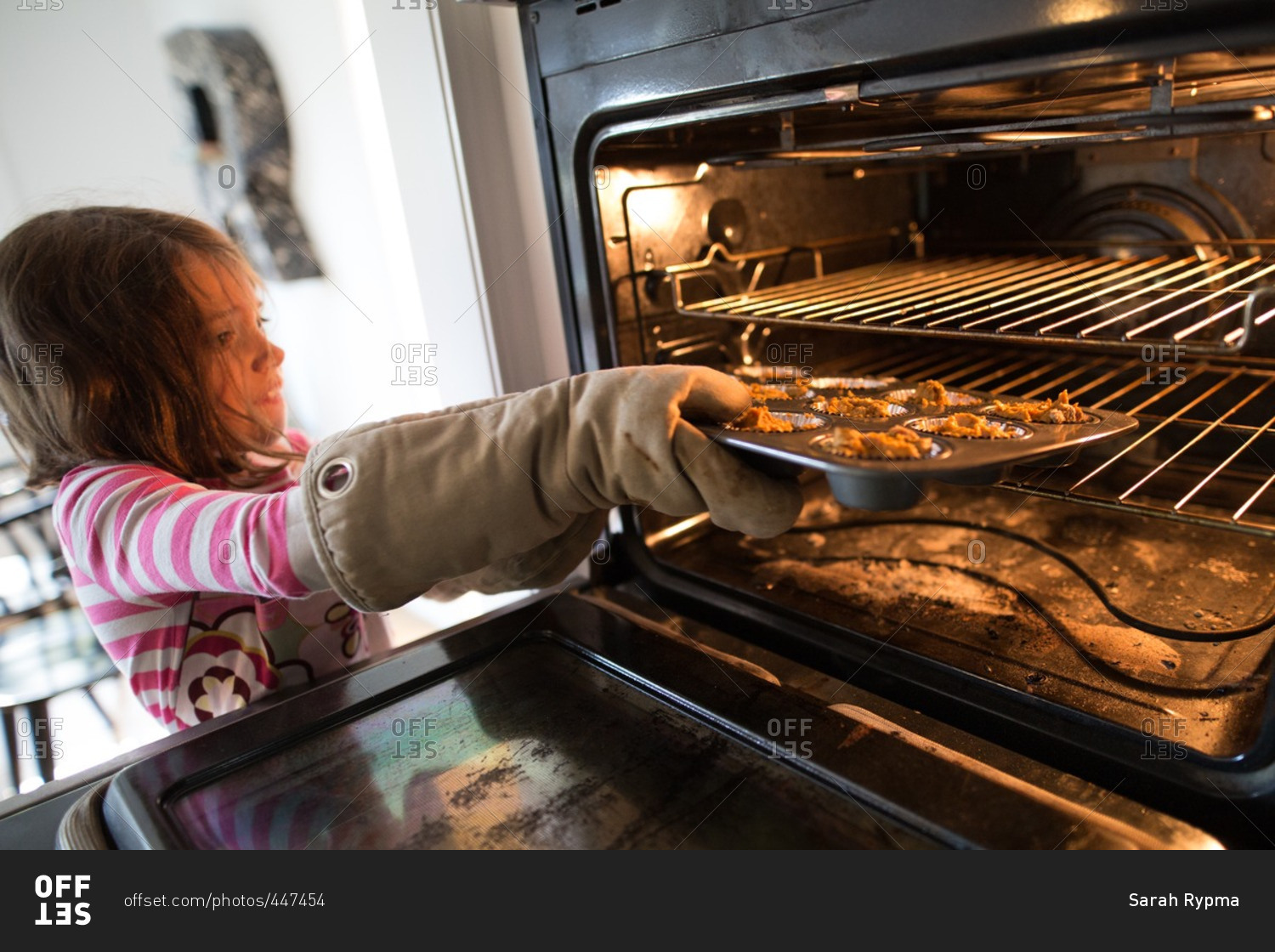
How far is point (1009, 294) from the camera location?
1.12 metres

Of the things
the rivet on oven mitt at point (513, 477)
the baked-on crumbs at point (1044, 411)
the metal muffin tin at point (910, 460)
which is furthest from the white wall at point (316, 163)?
the baked-on crumbs at point (1044, 411)

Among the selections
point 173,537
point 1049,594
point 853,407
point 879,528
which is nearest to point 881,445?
point 853,407

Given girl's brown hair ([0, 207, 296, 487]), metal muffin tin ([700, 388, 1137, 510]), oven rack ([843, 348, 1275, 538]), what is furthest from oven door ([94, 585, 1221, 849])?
oven rack ([843, 348, 1275, 538])

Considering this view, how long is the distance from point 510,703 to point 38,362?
66 cm

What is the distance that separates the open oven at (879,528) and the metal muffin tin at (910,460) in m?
0.03

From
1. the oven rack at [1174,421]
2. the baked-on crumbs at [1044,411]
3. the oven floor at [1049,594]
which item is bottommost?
the oven floor at [1049,594]

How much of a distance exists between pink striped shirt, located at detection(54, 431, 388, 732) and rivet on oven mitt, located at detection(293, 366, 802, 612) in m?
0.09

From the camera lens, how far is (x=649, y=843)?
0.69 meters

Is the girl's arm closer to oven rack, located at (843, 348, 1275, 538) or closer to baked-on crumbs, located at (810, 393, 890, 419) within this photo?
baked-on crumbs, located at (810, 393, 890, 419)

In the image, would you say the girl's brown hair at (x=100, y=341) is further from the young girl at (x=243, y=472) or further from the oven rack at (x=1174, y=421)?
the oven rack at (x=1174, y=421)

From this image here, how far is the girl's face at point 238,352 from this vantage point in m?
1.04

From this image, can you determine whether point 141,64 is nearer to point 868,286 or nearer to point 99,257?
point 99,257

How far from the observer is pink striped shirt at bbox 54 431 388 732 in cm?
86

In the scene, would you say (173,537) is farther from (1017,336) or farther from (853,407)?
(1017,336)
